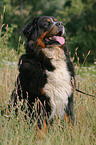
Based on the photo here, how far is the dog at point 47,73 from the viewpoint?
9.27 ft

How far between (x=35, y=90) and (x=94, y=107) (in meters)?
0.95

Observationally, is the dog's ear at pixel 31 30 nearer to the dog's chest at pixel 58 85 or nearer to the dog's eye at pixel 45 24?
the dog's eye at pixel 45 24

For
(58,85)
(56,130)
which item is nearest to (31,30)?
(58,85)

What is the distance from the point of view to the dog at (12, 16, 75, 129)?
282 centimetres

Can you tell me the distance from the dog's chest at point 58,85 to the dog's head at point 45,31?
25 centimetres

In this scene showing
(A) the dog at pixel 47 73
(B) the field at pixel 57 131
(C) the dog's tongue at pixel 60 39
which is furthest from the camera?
(C) the dog's tongue at pixel 60 39

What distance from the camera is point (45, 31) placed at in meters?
3.18

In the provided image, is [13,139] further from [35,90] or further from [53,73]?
[53,73]

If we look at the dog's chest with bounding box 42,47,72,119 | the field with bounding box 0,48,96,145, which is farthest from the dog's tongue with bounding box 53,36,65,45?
the field with bounding box 0,48,96,145

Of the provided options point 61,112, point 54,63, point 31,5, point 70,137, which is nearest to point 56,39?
point 54,63

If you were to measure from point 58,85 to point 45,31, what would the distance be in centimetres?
88

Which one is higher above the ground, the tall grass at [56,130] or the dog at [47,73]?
the dog at [47,73]

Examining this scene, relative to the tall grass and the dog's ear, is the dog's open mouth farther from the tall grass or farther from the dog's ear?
the tall grass

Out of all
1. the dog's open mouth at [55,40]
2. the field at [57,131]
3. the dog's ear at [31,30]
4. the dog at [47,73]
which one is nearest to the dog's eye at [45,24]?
the dog at [47,73]
